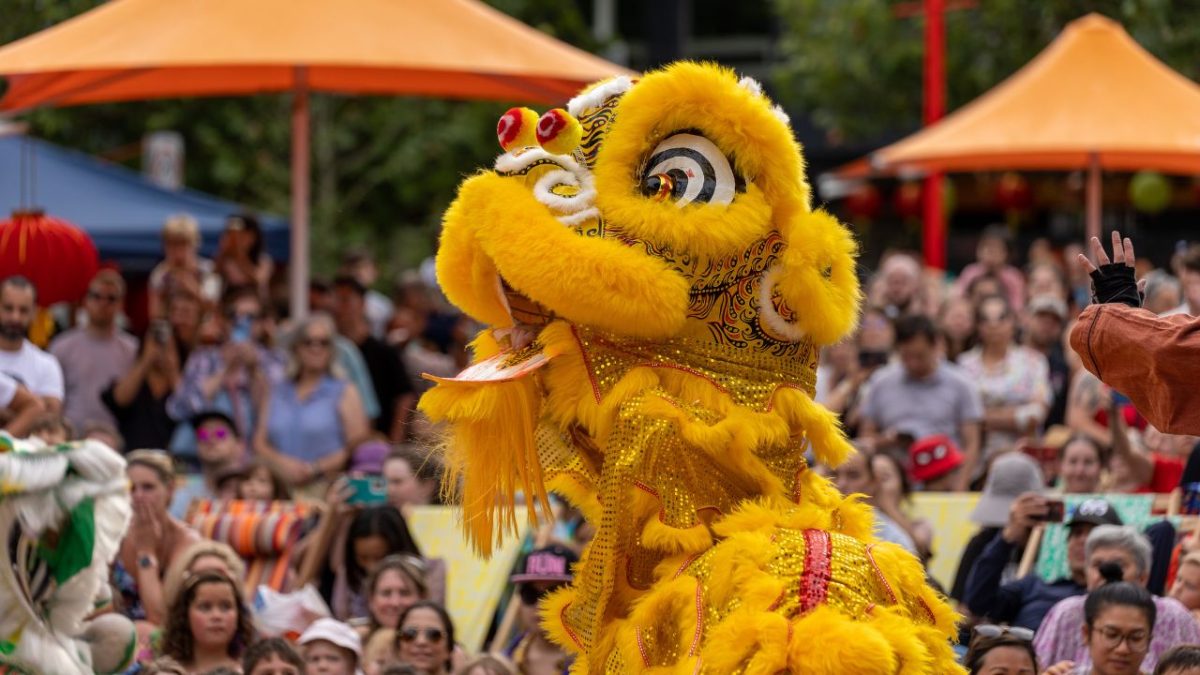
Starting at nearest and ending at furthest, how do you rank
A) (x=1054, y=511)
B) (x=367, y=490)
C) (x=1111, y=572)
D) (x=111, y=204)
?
1. (x=1111, y=572)
2. (x=1054, y=511)
3. (x=367, y=490)
4. (x=111, y=204)

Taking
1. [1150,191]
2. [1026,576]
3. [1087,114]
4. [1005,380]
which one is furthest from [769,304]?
[1150,191]

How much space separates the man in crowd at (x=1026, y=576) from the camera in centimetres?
687

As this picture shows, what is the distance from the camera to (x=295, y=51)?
879 centimetres

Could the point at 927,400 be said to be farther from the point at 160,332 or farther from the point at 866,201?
the point at 866,201

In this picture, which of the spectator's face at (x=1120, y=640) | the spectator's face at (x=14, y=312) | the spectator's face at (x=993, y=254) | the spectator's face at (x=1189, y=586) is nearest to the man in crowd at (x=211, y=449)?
the spectator's face at (x=14, y=312)

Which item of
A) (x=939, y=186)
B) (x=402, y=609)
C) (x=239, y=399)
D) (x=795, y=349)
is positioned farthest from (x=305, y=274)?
(x=939, y=186)

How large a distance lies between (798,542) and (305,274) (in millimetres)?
6460

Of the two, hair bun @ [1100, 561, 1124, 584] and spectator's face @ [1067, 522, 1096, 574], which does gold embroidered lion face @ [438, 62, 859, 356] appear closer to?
hair bun @ [1100, 561, 1124, 584]

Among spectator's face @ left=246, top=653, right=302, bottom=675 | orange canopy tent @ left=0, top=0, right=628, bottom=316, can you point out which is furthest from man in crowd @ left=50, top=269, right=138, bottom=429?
spectator's face @ left=246, top=653, right=302, bottom=675

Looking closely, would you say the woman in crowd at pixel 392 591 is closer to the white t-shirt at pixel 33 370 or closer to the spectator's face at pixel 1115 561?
the white t-shirt at pixel 33 370

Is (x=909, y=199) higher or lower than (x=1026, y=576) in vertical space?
lower

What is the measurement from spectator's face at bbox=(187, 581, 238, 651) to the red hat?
3397mm

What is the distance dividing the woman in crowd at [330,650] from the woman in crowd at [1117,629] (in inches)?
92.8

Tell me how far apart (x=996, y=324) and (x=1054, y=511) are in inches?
130
